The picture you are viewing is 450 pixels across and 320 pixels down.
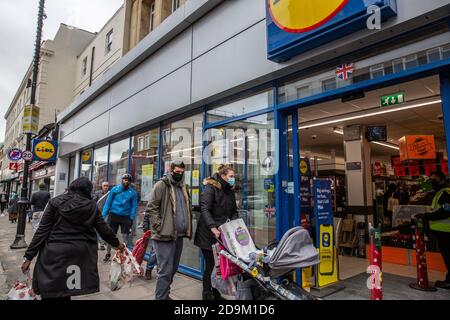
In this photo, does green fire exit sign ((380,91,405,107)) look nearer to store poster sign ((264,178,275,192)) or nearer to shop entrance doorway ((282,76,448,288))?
shop entrance doorway ((282,76,448,288))

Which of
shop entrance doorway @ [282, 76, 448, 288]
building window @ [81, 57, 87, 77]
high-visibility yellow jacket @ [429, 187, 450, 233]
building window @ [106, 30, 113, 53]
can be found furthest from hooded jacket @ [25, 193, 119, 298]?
building window @ [81, 57, 87, 77]

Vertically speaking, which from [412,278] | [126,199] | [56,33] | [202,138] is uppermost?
[56,33]

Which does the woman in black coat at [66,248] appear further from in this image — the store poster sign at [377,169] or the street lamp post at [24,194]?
the store poster sign at [377,169]

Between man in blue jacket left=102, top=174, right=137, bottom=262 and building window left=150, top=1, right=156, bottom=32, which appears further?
building window left=150, top=1, right=156, bottom=32

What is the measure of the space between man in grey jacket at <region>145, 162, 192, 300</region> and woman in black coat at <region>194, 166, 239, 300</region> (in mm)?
237

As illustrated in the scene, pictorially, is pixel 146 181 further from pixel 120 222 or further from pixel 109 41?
pixel 109 41

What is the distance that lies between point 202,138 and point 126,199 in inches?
81.3

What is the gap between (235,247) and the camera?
129 inches

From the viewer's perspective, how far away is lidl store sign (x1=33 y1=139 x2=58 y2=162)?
530 inches

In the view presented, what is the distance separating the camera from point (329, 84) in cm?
396

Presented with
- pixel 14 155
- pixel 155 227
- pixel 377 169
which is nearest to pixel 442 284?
→ pixel 155 227

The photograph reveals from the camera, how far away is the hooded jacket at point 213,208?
3.92m
